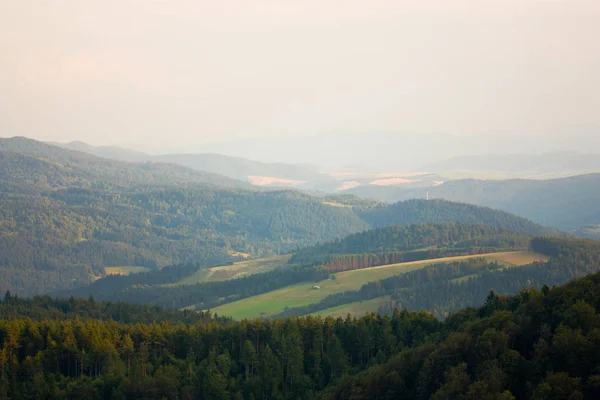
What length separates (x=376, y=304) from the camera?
16912 cm

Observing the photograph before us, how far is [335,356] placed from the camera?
91.4m

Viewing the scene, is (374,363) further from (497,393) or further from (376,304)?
(376,304)

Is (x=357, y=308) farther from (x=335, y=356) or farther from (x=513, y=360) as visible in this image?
(x=513, y=360)

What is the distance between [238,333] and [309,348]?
33.6 ft

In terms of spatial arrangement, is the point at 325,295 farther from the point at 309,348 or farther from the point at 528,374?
the point at 528,374

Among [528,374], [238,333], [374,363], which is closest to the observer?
[528,374]

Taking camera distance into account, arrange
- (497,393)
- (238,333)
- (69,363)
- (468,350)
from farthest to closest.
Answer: (238,333)
(69,363)
(468,350)
(497,393)

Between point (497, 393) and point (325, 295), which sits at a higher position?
point (497, 393)

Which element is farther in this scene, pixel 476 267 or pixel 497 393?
pixel 476 267

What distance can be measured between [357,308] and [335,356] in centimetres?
7463

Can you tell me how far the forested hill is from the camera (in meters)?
58.3

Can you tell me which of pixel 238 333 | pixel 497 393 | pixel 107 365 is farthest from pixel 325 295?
pixel 497 393

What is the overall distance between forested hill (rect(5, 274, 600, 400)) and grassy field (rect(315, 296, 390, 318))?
57.7m

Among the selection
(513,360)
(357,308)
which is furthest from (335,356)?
(357,308)
